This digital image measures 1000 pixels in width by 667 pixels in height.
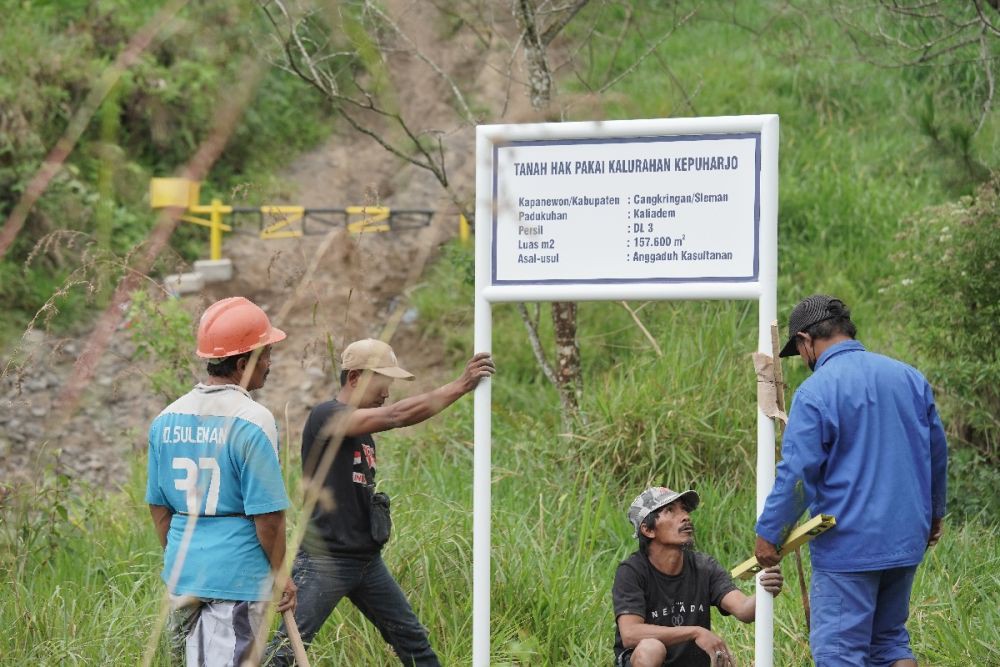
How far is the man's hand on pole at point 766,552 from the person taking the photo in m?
4.00

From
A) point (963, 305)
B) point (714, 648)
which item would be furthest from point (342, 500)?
point (963, 305)

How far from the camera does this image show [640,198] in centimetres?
443

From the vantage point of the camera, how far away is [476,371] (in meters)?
4.36

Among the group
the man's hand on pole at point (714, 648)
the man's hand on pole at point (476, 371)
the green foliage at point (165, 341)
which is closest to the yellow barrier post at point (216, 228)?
the green foliage at point (165, 341)

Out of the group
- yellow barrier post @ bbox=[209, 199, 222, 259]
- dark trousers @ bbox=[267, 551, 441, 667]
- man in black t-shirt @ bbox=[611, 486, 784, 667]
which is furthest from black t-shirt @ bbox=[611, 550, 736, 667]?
yellow barrier post @ bbox=[209, 199, 222, 259]

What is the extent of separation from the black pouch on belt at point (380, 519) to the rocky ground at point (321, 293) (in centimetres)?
307

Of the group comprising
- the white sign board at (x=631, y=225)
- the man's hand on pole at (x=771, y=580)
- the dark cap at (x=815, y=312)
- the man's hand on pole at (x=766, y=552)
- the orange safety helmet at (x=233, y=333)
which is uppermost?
the white sign board at (x=631, y=225)

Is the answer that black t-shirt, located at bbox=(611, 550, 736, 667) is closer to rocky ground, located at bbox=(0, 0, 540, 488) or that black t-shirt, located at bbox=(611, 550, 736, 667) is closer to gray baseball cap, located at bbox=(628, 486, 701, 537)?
gray baseball cap, located at bbox=(628, 486, 701, 537)

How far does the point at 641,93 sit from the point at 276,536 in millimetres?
8416

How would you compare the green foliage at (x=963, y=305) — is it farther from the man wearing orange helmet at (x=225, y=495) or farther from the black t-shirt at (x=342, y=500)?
the man wearing orange helmet at (x=225, y=495)

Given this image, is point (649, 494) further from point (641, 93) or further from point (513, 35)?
point (513, 35)

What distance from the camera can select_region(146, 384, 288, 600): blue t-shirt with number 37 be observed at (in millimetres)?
3715

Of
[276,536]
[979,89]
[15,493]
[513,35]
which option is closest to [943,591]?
[276,536]

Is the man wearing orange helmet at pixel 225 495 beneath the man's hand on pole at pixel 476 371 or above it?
beneath
